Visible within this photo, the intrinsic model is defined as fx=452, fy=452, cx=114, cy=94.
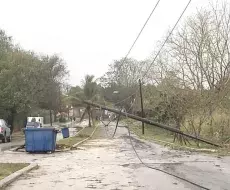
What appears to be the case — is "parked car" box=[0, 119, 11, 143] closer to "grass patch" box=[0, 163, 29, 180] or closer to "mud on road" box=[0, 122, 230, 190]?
"mud on road" box=[0, 122, 230, 190]

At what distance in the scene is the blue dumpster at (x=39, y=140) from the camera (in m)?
21.3

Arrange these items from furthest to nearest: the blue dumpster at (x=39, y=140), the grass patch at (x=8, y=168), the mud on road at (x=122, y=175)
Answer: the blue dumpster at (x=39, y=140), the grass patch at (x=8, y=168), the mud on road at (x=122, y=175)

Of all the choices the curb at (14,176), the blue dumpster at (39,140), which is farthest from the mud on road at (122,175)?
the blue dumpster at (39,140)

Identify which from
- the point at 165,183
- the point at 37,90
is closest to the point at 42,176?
the point at 165,183

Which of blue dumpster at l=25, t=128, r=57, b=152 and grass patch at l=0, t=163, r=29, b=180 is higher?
blue dumpster at l=25, t=128, r=57, b=152

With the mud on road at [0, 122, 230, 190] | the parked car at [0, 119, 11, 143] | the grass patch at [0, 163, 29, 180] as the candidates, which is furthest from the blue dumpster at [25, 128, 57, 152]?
the parked car at [0, 119, 11, 143]

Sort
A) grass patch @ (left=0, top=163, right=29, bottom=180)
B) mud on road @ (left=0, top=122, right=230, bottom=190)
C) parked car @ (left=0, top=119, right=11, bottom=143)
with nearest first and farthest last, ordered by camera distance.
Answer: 1. mud on road @ (left=0, top=122, right=230, bottom=190)
2. grass patch @ (left=0, top=163, right=29, bottom=180)
3. parked car @ (left=0, top=119, right=11, bottom=143)

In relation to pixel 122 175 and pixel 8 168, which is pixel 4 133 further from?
pixel 122 175

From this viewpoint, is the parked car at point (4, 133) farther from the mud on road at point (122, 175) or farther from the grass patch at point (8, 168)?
the grass patch at point (8, 168)

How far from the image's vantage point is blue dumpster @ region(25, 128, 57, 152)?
21.3m

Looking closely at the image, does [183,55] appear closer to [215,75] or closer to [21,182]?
[215,75]

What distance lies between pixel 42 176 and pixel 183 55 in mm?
30222

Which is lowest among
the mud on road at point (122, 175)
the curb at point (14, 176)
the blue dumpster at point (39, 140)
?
the mud on road at point (122, 175)

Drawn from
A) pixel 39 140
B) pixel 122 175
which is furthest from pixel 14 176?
pixel 39 140
